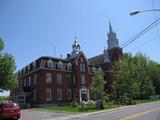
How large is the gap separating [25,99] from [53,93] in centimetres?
601

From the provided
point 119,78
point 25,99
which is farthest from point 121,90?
point 25,99

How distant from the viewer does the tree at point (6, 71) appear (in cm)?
3278

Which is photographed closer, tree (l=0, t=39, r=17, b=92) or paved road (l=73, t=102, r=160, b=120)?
→ paved road (l=73, t=102, r=160, b=120)

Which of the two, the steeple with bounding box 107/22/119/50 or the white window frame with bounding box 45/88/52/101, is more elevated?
the steeple with bounding box 107/22/119/50

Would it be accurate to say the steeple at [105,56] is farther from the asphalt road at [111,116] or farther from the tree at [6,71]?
the asphalt road at [111,116]

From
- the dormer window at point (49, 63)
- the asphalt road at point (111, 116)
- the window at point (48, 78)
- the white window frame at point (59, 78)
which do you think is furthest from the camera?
the white window frame at point (59, 78)

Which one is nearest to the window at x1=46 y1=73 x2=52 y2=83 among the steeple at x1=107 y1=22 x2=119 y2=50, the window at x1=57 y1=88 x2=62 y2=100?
the window at x1=57 y1=88 x2=62 y2=100

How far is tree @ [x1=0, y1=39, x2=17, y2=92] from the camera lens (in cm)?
3278

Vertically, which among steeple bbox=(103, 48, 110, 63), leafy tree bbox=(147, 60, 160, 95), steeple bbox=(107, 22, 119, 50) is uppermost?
steeple bbox=(107, 22, 119, 50)

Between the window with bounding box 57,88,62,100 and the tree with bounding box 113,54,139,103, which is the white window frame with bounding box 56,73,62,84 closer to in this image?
the window with bounding box 57,88,62,100

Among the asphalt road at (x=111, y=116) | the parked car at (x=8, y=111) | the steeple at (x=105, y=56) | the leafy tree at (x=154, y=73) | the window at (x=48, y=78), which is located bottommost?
the asphalt road at (x=111, y=116)

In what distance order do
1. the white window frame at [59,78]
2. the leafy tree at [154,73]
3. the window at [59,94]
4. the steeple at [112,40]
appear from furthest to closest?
the steeple at [112,40], the leafy tree at [154,73], the white window frame at [59,78], the window at [59,94]

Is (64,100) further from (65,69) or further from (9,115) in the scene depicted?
(9,115)

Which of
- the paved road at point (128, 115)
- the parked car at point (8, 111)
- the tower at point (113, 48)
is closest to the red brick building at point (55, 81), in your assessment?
the tower at point (113, 48)
